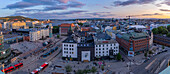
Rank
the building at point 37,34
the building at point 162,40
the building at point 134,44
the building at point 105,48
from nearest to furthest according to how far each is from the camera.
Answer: the building at point 105,48 < the building at point 134,44 < the building at point 162,40 < the building at point 37,34

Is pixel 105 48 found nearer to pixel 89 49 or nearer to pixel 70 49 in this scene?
pixel 89 49

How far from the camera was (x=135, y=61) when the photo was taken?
30.4 meters

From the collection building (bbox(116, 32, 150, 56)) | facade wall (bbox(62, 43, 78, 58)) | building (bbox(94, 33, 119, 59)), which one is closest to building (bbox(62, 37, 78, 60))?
facade wall (bbox(62, 43, 78, 58))

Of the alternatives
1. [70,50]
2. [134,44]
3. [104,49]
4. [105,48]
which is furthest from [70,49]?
[134,44]

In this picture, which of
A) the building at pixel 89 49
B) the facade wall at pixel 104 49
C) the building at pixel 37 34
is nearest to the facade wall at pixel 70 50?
the building at pixel 89 49

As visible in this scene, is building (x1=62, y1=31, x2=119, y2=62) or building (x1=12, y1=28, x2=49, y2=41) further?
building (x1=12, y1=28, x2=49, y2=41)

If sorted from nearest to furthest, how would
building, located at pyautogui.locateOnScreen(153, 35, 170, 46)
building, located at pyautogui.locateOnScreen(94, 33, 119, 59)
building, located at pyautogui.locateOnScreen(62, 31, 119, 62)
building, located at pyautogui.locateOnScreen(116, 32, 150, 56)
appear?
building, located at pyautogui.locateOnScreen(62, 31, 119, 62), building, located at pyautogui.locateOnScreen(94, 33, 119, 59), building, located at pyautogui.locateOnScreen(116, 32, 150, 56), building, located at pyautogui.locateOnScreen(153, 35, 170, 46)

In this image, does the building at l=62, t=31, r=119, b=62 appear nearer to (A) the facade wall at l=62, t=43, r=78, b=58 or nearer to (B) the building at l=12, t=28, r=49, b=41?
(A) the facade wall at l=62, t=43, r=78, b=58

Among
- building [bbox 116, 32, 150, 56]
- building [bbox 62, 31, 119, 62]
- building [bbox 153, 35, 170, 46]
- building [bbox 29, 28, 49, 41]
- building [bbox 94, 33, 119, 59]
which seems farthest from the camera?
building [bbox 29, 28, 49, 41]

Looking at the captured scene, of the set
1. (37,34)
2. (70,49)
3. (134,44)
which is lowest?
(70,49)

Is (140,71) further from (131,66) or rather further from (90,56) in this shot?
(90,56)

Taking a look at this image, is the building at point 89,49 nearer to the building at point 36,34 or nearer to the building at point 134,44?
the building at point 134,44

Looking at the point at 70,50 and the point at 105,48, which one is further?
the point at 105,48

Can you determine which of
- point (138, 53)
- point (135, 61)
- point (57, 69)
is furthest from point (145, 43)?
point (57, 69)
